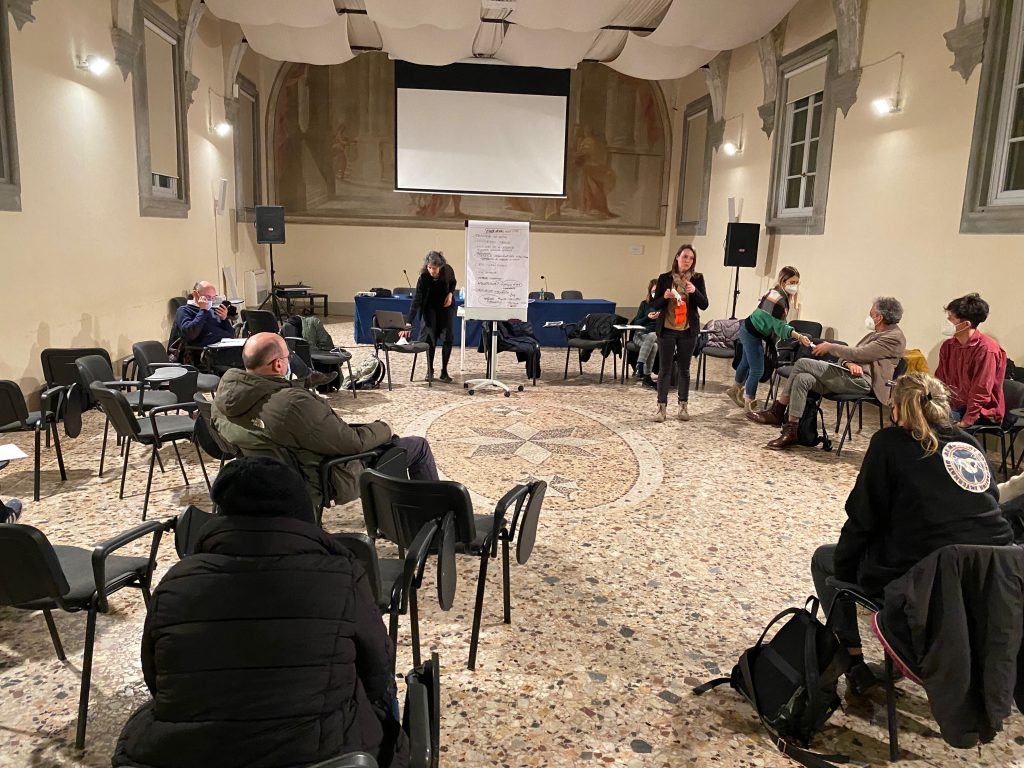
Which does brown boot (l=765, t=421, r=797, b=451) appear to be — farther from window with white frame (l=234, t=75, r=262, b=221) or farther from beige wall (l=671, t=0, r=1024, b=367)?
window with white frame (l=234, t=75, r=262, b=221)

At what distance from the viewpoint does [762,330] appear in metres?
6.18

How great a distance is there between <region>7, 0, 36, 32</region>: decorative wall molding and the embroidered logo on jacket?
6.91 metres

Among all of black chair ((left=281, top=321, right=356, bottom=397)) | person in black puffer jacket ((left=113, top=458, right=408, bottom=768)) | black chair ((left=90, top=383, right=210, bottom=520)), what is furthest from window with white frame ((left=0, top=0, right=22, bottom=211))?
person in black puffer jacket ((left=113, top=458, right=408, bottom=768))

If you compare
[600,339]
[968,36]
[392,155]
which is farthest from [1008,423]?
[392,155]

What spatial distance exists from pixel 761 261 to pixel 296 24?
6741mm

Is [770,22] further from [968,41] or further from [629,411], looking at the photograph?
[629,411]

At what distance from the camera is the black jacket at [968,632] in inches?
74.7

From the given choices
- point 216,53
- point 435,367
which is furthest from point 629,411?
point 216,53

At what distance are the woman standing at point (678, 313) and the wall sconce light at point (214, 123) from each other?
7.45m

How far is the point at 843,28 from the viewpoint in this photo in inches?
301

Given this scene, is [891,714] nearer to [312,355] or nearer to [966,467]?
[966,467]

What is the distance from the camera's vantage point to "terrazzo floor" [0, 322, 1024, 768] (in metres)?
2.24

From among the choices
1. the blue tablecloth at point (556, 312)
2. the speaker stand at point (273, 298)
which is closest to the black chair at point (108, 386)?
the speaker stand at point (273, 298)

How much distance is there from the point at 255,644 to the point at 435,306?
660cm
